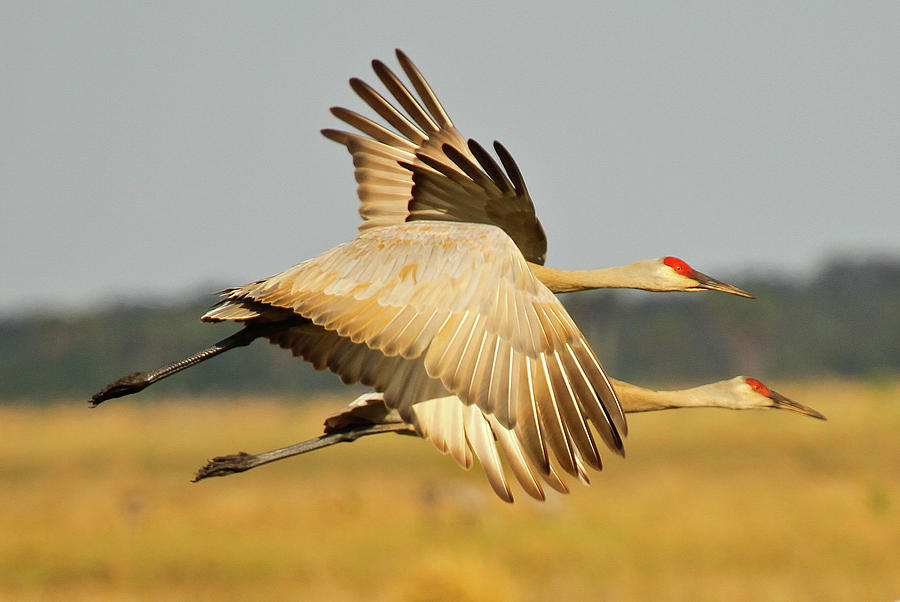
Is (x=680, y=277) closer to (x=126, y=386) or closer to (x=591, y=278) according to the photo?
(x=591, y=278)

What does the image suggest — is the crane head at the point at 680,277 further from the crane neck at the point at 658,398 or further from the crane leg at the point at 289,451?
the crane leg at the point at 289,451

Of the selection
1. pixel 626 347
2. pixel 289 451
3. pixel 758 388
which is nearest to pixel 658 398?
pixel 758 388

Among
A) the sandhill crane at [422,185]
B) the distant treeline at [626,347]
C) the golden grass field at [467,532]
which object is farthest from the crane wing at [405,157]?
the distant treeline at [626,347]

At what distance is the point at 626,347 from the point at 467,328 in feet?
244

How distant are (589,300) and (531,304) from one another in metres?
42.8

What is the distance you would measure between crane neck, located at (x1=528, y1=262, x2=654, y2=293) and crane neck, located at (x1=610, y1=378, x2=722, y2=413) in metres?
0.58

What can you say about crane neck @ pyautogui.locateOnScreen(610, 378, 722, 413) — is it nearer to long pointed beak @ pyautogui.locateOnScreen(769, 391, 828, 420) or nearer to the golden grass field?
long pointed beak @ pyautogui.locateOnScreen(769, 391, 828, 420)

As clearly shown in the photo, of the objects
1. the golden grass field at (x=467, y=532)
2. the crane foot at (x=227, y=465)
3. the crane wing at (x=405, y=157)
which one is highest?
the crane wing at (x=405, y=157)

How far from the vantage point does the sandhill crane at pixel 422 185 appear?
7668mm

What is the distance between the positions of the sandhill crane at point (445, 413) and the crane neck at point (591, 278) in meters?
0.59

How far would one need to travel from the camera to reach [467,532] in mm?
15602

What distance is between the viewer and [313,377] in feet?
254

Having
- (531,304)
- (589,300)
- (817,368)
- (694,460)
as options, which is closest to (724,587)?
(531,304)

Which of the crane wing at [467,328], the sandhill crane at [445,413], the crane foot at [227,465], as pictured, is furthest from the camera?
the crane foot at [227,465]
